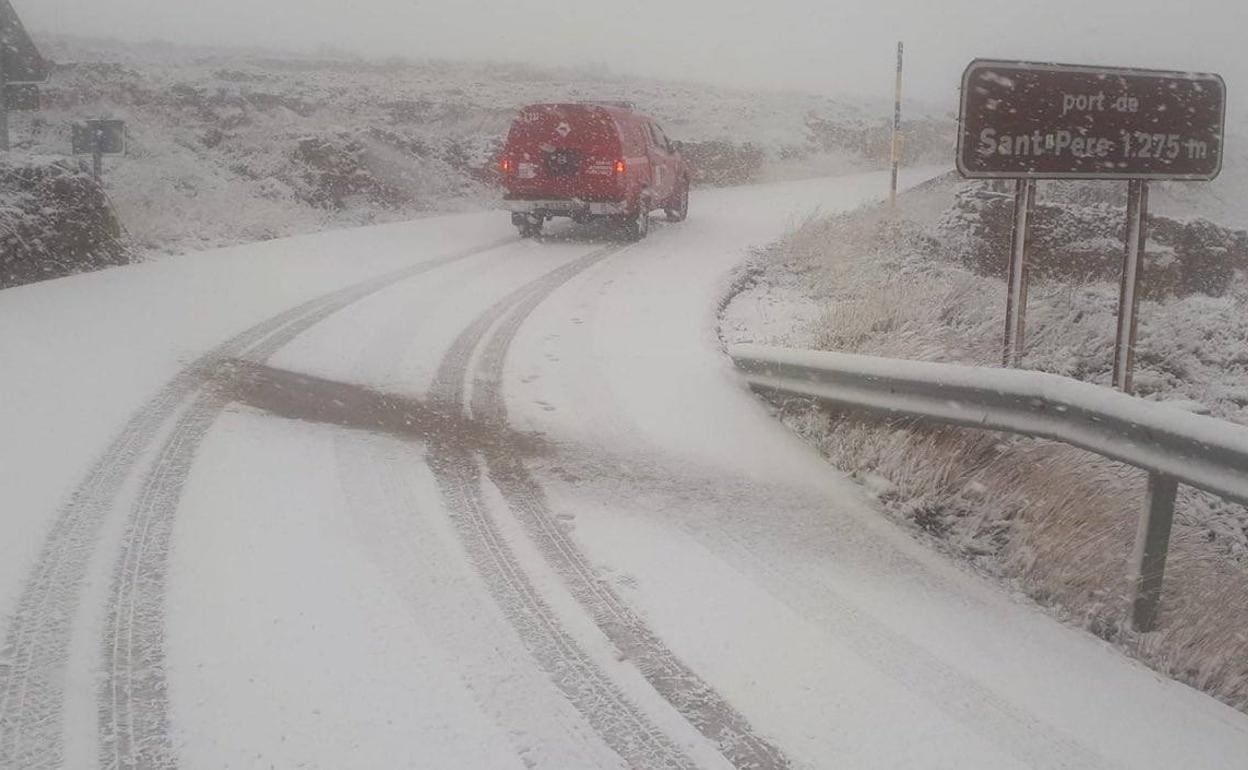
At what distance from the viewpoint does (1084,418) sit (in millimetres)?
4016

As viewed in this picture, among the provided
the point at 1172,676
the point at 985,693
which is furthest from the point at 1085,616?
the point at 985,693

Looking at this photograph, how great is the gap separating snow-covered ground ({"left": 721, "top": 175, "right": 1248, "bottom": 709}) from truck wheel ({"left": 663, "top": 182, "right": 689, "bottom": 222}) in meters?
3.45

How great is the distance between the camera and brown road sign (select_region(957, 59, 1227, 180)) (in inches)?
232

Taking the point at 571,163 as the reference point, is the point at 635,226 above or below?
below

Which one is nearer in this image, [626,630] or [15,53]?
[626,630]

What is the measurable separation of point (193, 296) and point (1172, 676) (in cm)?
864

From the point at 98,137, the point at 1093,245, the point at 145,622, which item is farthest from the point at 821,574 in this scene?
the point at 98,137

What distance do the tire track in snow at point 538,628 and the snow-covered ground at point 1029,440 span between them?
210 cm

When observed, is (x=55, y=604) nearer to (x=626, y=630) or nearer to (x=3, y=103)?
(x=626, y=630)

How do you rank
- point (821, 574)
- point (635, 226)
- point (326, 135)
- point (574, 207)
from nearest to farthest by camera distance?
1. point (821, 574)
2. point (574, 207)
3. point (635, 226)
4. point (326, 135)

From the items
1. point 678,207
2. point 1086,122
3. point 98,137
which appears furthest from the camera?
point 678,207

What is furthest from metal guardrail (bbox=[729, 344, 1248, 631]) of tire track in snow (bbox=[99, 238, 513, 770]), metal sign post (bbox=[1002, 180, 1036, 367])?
tire track in snow (bbox=[99, 238, 513, 770])

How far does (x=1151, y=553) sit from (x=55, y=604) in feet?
13.9

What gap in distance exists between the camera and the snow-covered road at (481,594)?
2.81 meters
